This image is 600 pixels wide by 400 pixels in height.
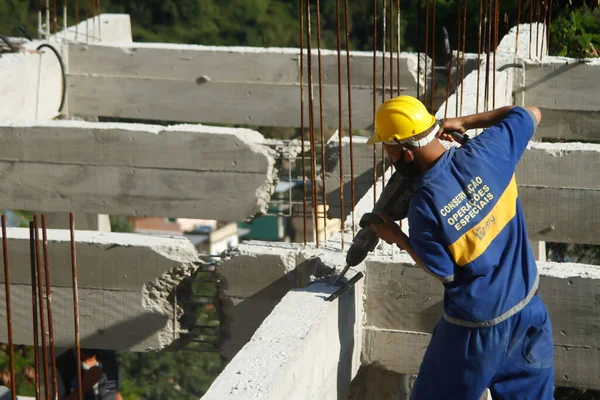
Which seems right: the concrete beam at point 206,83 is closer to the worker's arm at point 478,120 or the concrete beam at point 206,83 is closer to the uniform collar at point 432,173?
the worker's arm at point 478,120

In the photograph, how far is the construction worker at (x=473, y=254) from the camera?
13.3ft

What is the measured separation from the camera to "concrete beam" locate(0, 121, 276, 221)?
24.6 feet

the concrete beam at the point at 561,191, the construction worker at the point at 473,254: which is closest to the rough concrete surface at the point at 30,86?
the concrete beam at the point at 561,191

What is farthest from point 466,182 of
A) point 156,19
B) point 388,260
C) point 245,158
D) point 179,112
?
point 156,19

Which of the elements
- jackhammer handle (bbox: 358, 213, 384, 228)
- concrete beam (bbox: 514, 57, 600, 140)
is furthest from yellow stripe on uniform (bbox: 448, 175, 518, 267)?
concrete beam (bbox: 514, 57, 600, 140)

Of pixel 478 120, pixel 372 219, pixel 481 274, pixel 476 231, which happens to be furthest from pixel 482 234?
pixel 478 120

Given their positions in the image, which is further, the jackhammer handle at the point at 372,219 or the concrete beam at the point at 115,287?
the concrete beam at the point at 115,287

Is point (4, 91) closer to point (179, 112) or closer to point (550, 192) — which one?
point (179, 112)

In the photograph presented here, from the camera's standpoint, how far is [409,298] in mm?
5074

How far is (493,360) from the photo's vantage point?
4.21 meters

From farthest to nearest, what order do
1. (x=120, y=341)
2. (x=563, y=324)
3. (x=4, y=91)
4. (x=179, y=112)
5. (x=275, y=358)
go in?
(x=179, y=112), (x=4, y=91), (x=120, y=341), (x=563, y=324), (x=275, y=358)

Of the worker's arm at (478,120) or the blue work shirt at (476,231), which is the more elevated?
the worker's arm at (478,120)

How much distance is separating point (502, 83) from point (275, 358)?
5091mm

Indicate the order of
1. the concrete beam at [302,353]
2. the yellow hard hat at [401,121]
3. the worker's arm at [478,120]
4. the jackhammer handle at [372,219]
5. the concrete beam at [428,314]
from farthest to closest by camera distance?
the concrete beam at [428,314], the worker's arm at [478,120], the jackhammer handle at [372,219], the yellow hard hat at [401,121], the concrete beam at [302,353]
